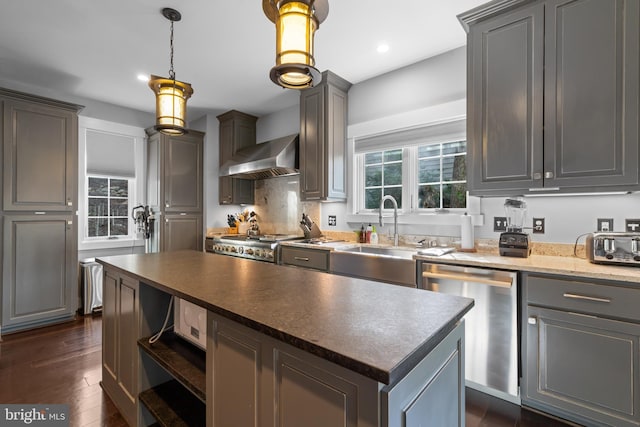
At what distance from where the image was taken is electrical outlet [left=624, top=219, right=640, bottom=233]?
195cm

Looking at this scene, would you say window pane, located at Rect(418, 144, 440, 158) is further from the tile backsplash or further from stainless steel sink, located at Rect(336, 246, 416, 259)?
the tile backsplash

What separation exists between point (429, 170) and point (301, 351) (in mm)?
2559

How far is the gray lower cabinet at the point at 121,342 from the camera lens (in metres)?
1.67

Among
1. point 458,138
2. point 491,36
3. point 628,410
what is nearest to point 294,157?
point 458,138

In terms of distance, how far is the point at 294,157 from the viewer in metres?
3.67

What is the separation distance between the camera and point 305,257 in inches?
119

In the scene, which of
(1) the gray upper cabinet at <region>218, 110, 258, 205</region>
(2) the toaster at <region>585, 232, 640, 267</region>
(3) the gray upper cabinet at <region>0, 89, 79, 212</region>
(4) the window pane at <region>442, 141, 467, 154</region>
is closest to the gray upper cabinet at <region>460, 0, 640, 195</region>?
(2) the toaster at <region>585, 232, 640, 267</region>

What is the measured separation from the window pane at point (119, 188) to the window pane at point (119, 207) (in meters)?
0.09

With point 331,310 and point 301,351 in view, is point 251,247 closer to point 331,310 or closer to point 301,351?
point 331,310

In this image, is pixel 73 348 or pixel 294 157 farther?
pixel 294 157

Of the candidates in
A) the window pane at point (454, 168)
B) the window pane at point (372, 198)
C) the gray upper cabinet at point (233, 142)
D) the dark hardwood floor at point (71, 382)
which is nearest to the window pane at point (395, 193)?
the window pane at point (372, 198)

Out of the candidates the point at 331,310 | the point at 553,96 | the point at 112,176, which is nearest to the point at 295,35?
the point at 331,310

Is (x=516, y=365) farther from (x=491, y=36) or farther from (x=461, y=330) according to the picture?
(x=491, y=36)

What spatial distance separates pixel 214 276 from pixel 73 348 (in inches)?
90.8
